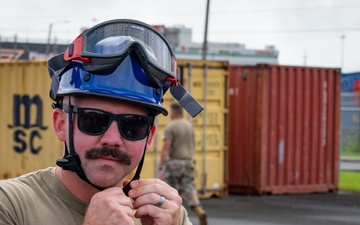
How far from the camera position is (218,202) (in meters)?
17.5

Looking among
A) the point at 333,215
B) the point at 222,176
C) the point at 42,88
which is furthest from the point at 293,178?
the point at 42,88

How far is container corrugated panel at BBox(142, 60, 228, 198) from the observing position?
17.1 meters

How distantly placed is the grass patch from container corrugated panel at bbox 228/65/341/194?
2673 millimetres

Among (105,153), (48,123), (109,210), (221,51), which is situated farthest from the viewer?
(221,51)

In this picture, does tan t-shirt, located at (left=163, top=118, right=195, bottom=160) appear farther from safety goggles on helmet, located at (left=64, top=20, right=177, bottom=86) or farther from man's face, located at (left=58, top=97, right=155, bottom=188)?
man's face, located at (left=58, top=97, right=155, bottom=188)

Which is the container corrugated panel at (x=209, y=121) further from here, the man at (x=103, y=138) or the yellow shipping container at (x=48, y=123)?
the man at (x=103, y=138)

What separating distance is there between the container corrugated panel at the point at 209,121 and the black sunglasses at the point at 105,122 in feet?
46.4

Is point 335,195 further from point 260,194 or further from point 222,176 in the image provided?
point 222,176

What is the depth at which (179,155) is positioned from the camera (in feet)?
45.6

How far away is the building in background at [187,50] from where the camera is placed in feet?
191

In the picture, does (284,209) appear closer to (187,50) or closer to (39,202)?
(39,202)

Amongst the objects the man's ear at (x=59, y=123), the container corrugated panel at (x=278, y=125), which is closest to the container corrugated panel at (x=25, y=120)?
the container corrugated panel at (x=278, y=125)

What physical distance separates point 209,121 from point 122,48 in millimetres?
15029

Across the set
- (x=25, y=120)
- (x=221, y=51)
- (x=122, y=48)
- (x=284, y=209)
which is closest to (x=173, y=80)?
(x=122, y=48)
